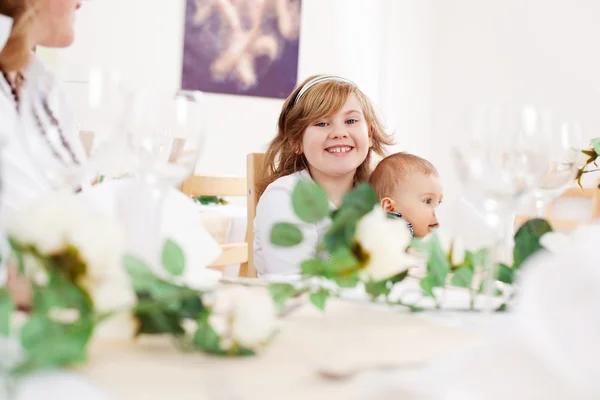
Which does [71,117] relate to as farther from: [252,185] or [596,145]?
[252,185]

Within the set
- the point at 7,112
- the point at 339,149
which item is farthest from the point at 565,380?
the point at 339,149

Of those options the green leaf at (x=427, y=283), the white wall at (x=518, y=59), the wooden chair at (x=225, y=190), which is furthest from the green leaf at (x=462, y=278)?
the white wall at (x=518, y=59)

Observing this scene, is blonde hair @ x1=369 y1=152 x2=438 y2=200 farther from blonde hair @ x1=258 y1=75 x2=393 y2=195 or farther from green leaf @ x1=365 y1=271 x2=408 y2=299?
green leaf @ x1=365 y1=271 x2=408 y2=299

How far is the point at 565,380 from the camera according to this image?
36 cm

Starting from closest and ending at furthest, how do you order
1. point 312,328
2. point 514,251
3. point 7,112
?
point 312,328 → point 514,251 → point 7,112

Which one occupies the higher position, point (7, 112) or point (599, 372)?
point (7, 112)

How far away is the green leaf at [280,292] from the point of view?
53 centimetres

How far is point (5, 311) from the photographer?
14.5 inches

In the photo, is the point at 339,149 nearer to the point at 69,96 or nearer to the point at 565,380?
the point at 69,96

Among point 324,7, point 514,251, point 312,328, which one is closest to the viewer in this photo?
point 312,328

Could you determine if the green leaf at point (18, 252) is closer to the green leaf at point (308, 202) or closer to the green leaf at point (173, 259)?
the green leaf at point (173, 259)

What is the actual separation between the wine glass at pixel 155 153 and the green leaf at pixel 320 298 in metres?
0.14

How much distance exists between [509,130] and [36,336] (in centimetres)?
45

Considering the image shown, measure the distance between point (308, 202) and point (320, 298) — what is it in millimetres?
87
